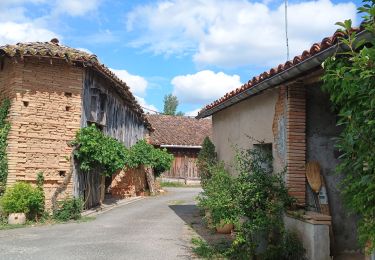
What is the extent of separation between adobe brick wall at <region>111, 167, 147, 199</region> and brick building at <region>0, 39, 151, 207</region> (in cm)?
599

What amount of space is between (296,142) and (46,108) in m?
8.39

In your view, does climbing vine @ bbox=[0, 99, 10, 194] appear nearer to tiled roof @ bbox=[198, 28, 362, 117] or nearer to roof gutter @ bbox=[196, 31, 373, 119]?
tiled roof @ bbox=[198, 28, 362, 117]

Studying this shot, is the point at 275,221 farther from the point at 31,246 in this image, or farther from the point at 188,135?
the point at 188,135

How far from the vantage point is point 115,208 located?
15.4m

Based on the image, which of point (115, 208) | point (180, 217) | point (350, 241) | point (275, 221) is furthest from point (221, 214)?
point (115, 208)

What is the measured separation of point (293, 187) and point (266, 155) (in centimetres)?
86

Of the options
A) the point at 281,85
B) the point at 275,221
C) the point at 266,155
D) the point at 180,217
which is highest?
the point at 281,85

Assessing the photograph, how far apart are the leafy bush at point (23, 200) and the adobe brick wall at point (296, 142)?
766cm

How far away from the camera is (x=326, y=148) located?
7332 mm

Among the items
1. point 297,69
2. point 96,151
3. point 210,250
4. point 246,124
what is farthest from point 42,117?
point 297,69

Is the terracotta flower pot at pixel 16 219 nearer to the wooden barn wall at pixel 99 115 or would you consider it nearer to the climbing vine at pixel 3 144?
the climbing vine at pixel 3 144

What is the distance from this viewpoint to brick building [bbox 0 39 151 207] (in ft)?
39.1

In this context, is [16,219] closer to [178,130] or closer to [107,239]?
[107,239]

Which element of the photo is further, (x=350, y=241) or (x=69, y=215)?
(x=69, y=215)
